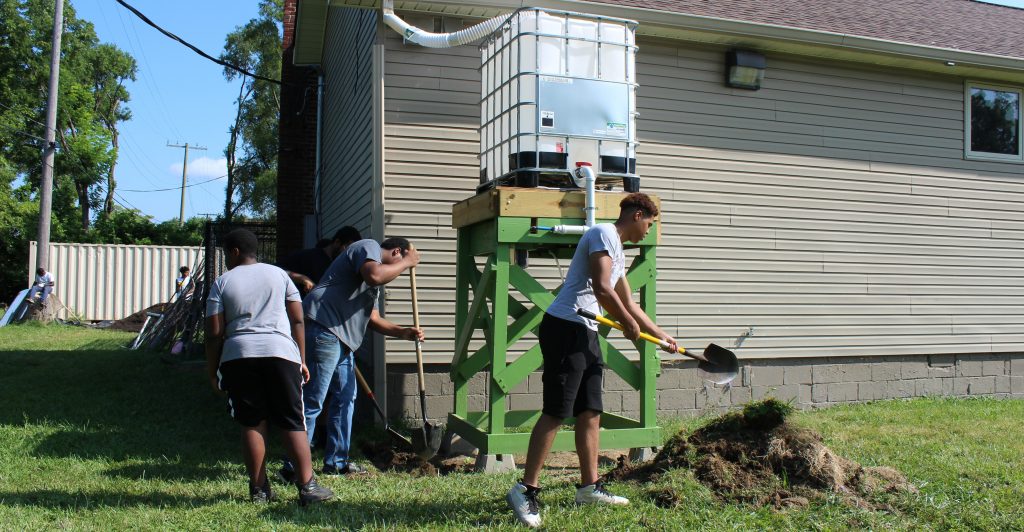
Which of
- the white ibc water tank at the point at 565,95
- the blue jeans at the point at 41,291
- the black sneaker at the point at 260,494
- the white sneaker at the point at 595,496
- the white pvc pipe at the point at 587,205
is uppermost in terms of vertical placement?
the white ibc water tank at the point at 565,95

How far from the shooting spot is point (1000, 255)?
9969mm

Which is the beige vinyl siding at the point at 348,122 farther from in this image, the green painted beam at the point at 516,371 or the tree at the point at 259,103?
the tree at the point at 259,103

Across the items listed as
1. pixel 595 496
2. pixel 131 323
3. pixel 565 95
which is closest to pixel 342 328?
pixel 595 496

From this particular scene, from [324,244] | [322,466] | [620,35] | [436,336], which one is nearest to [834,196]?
[620,35]

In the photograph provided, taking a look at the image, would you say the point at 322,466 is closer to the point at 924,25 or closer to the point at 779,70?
the point at 779,70

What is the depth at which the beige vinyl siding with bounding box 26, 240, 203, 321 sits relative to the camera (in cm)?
2239

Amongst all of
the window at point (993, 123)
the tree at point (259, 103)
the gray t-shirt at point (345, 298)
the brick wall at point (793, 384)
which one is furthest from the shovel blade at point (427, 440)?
the tree at point (259, 103)

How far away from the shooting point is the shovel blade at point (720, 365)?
203 inches

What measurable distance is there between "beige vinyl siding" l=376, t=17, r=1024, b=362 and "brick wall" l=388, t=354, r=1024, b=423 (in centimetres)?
18

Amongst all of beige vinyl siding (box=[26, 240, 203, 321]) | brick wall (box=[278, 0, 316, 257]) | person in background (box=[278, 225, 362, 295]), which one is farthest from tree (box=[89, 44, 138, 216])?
person in background (box=[278, 225, 362, 295])

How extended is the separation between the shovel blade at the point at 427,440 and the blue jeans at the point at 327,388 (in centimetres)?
56

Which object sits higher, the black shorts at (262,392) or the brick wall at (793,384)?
the black shorts at (262,392)

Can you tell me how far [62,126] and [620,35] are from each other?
4151 centimetres

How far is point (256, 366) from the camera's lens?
15.5 ft
